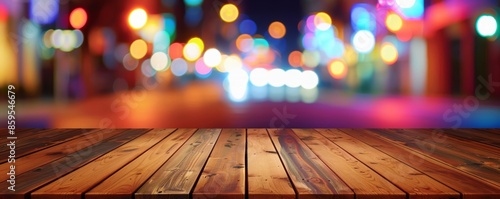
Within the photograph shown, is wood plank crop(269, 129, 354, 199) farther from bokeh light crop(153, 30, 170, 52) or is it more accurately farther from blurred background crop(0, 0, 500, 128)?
bokeh light crop(153, 30, 170, 52)

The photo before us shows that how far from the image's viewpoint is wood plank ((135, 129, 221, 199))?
1471 millimetres

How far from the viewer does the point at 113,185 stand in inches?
61.3

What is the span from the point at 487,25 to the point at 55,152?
408cm

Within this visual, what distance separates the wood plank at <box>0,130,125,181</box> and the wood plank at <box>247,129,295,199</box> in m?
0.87

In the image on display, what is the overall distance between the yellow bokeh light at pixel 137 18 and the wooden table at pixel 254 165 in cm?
312

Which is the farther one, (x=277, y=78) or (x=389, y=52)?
(x=277, y=78)

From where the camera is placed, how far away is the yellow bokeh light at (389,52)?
21.8 feet

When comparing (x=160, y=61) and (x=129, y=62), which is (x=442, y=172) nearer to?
(x=129, y=62)

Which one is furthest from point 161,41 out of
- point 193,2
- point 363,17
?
point 363,17

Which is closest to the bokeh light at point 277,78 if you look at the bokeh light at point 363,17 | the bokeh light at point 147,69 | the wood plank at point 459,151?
the bokeh light at point 363,17

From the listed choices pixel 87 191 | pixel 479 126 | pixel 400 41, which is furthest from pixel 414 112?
pixel 87 191

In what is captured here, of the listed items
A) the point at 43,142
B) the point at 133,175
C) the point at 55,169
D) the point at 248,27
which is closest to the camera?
the point at 133,175

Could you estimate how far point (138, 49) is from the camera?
6395mm

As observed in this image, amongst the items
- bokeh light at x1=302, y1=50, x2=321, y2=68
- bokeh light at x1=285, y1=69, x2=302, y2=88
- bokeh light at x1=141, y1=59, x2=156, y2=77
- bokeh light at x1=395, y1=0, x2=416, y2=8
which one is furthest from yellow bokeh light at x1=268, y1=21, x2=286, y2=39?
bokeh light at x1=285, y1=69, x2=302, y2=88
